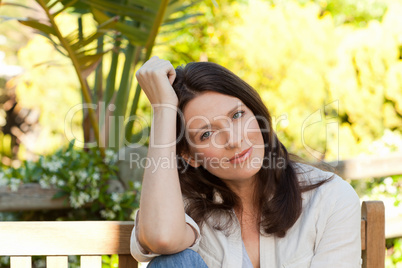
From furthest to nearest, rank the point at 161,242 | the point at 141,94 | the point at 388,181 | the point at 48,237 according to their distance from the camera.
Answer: the point at 141,94 < the point at 388,181 < the point at 48,237 < the point at 161,242

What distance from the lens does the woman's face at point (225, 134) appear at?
179 centimetres

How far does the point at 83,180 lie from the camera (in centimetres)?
311

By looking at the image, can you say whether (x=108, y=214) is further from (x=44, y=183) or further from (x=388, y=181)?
(x=388, y=181)

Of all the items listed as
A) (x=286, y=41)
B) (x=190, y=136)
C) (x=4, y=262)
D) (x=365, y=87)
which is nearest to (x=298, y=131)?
(x=365, y=87)

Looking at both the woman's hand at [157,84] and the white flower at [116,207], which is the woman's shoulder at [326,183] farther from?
the white flower at [116,207]

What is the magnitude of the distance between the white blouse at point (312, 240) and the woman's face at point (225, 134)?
243mm

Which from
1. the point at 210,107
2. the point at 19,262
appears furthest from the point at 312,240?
the point at 19,262

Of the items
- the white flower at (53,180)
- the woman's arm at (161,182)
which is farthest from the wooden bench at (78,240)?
the white flower at (53,180)

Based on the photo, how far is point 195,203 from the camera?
1985 millimetres

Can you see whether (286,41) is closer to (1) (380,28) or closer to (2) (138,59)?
(1) (380,28)

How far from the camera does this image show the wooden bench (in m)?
1.65

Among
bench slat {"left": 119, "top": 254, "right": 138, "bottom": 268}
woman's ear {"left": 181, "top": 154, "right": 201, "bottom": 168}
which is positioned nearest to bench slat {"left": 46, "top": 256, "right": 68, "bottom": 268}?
bench slat {"left": 119, "top": 254, "right": 138, "bottom": 268}

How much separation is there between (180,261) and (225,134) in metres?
0.51

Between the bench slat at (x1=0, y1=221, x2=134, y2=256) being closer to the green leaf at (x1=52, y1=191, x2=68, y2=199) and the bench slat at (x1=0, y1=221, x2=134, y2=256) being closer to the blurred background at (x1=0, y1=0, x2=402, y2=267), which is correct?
the blurred background at (x1=0, y1=0, x2=402, y2=267)
